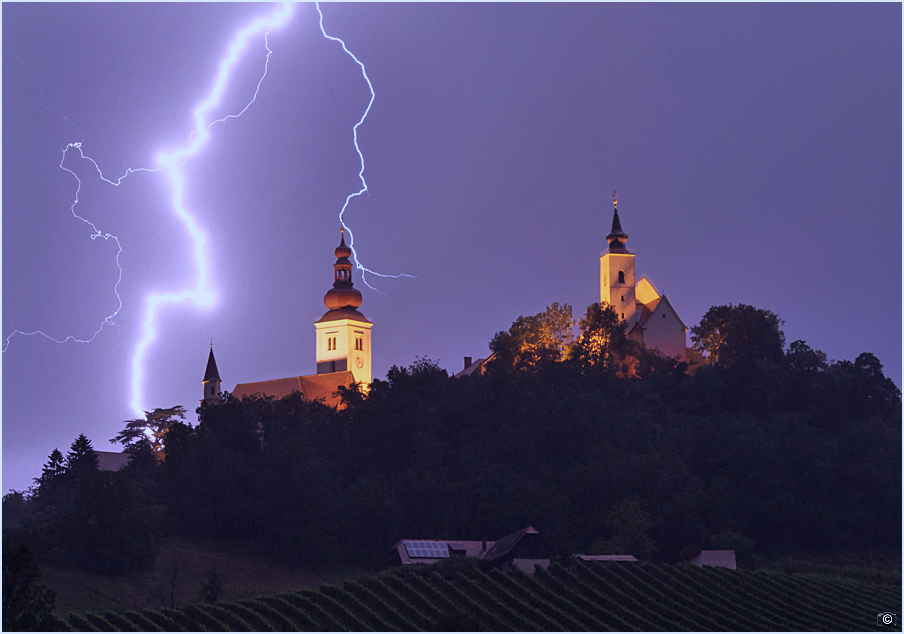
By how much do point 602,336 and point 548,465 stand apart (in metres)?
16.0

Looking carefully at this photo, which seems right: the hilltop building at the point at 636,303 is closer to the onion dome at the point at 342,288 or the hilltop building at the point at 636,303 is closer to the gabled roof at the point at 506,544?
A: the onion dome at the point at 342,288

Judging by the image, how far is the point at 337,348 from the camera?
93.8 meters

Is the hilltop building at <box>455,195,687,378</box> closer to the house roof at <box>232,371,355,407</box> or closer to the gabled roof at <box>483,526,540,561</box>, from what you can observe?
the house roof at <box>232,371,355,407</box>

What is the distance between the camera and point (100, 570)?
160 feet

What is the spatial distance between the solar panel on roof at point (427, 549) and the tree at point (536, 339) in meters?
25.3

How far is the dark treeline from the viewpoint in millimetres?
52781

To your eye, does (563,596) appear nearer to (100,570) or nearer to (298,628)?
(298,628)

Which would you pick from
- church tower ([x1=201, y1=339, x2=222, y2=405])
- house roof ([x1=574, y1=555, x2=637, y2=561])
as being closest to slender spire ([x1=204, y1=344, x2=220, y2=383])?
church tower ([x1=201, y1=339, x2=222, y2=405])

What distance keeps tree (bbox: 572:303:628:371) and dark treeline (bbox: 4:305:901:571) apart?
165 mm

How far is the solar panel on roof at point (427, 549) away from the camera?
47.2 meters

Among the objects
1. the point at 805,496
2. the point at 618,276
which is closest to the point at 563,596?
the point at 805,496

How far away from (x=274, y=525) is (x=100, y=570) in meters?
8.98

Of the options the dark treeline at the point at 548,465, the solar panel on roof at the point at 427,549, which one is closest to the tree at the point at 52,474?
the dark treeline at the point at 548,465

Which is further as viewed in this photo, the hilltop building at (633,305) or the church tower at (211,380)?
the church tower at (211,380)
